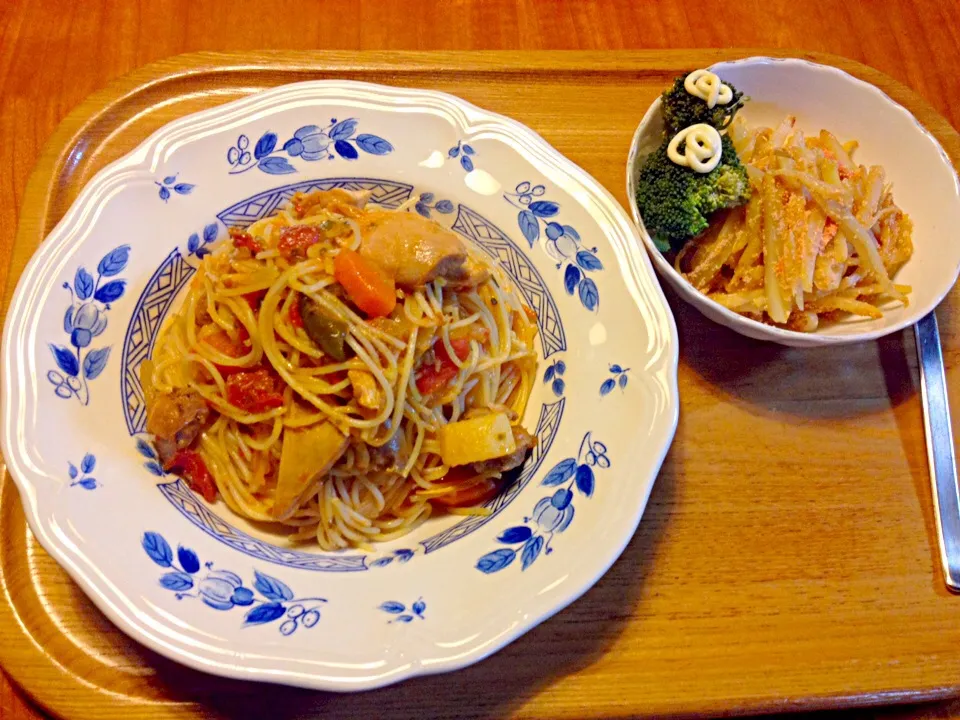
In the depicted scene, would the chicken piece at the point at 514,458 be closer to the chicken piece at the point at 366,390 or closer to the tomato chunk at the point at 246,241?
the chicken piece at the point at 366,390

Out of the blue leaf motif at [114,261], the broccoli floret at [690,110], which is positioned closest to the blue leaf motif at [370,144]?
the blue leaf motif at [114,261]

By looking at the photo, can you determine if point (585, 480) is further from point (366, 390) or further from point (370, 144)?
point (370, 144)

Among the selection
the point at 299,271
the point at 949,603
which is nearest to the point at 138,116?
the point at 299,271

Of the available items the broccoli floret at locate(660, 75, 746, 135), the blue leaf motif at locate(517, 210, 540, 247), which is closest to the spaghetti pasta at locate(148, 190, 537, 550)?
the blue leaf motif at locate(517, 210, 540, 247)

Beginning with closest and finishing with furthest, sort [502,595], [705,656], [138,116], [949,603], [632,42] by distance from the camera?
[502,595] → [705,656] → [949,603] → [138,116] → [632,42]

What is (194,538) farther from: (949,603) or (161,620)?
(949,603)

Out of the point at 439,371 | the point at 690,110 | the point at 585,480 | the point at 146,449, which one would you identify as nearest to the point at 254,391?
the point at 146,449
